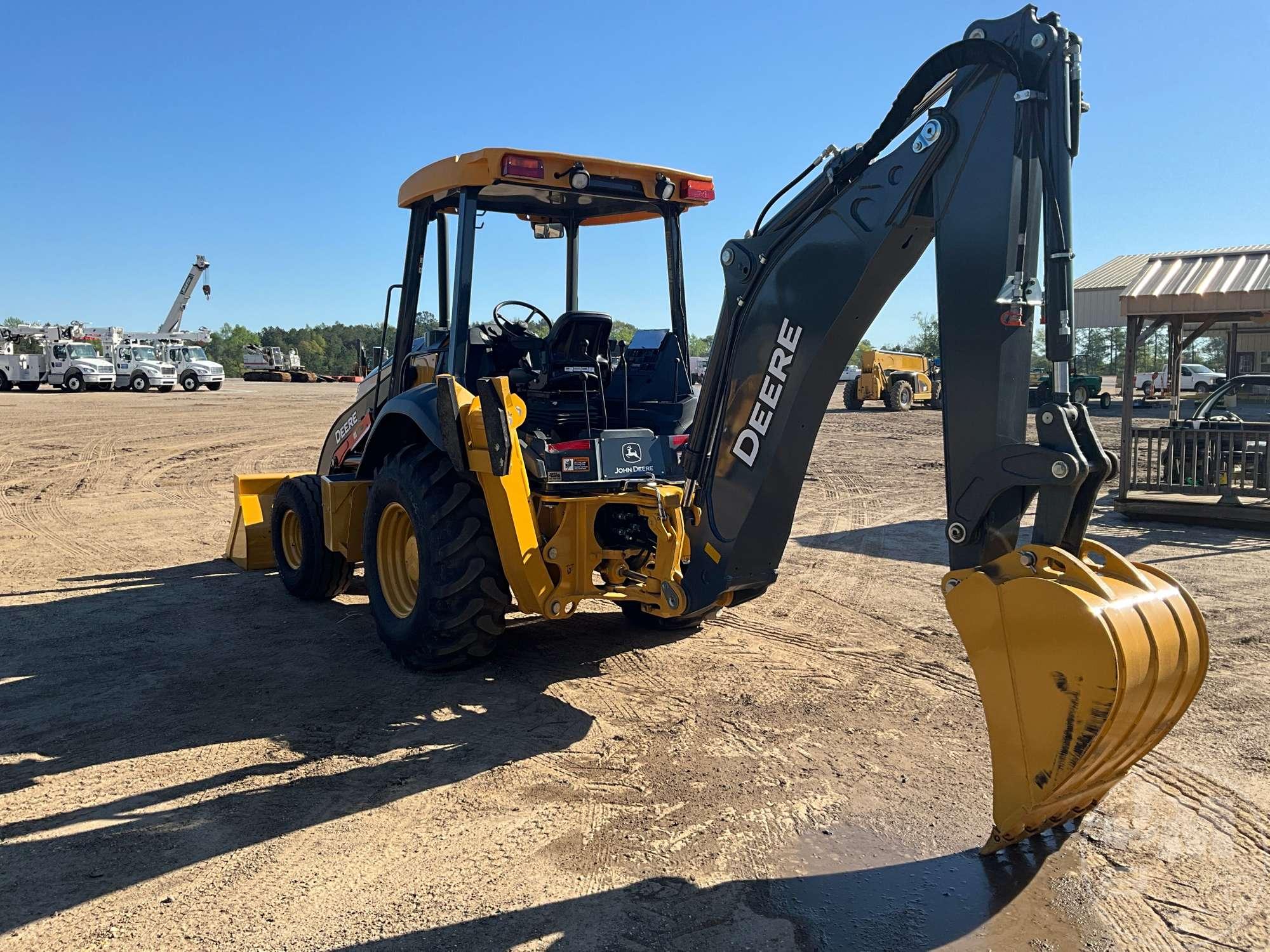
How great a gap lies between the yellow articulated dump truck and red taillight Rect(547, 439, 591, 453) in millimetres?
27033

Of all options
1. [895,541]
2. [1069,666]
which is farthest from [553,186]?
[895,541]

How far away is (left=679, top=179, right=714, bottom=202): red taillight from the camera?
228 inches

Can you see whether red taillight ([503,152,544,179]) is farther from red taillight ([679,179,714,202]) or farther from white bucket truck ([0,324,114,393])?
white bucket truck ([0,324,114,393])

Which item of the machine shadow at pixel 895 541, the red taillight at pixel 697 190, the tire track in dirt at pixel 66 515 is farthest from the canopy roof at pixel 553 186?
the tire track in dirt at pixel 66 515

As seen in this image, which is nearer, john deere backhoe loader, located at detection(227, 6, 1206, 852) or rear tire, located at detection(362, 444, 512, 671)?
john deere backhoe loader, located at detection(227, 6, 1206, 852)

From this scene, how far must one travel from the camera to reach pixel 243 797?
390 centimetres

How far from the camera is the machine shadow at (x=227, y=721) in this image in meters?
→ 3.56

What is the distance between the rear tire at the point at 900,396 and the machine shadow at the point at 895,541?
2087cm

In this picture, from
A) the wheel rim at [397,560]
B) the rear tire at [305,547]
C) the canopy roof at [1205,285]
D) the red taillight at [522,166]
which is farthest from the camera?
the canopy roof at [1205,285]

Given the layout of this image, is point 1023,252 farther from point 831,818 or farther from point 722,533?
point 831,818

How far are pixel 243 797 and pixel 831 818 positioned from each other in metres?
2.30

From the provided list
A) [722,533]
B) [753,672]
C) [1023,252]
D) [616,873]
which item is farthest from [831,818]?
[1023,252]

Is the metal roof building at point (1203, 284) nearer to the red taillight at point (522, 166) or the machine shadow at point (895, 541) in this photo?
the machine shadow at point (895, 541)

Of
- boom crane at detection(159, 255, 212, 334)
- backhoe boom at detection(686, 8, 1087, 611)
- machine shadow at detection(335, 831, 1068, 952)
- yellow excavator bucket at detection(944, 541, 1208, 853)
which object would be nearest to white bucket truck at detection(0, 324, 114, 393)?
boom crane at detection(159, 255, 212, 334)
